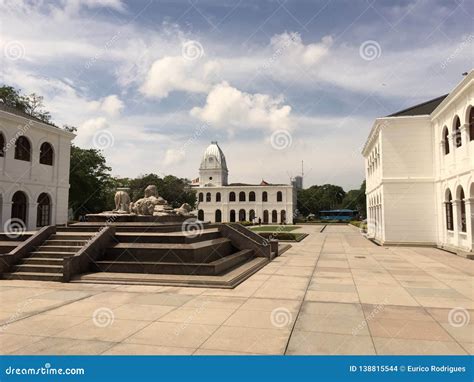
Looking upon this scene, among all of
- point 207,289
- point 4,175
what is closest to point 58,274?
point 207,289

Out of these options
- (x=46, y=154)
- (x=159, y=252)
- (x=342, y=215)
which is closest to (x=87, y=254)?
(x=159, y=252)

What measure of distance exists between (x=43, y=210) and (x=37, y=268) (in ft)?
57.1

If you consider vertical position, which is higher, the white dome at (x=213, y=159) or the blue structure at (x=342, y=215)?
the white dome at (x=213, y=159)

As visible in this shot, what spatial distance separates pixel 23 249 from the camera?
11.4 meters

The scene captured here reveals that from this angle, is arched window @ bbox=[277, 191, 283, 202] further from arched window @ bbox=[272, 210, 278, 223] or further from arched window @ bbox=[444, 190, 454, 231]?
arched window @ bbox=[444, 190, 454, 231]

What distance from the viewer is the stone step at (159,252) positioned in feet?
35.6

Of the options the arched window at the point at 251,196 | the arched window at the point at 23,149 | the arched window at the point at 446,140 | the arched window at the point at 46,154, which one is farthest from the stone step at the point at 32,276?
the arched window at the point at 251,196

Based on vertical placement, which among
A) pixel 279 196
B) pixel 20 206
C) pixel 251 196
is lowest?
pixel 20 206

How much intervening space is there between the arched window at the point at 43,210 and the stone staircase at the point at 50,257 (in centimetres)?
1447

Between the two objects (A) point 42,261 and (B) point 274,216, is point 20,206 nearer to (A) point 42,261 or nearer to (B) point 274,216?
(A) point 42,261

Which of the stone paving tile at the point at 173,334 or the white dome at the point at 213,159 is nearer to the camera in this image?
the stone paving tile at the point at 173,334

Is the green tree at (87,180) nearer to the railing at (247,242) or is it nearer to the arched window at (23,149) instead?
the arched window at (23,149)

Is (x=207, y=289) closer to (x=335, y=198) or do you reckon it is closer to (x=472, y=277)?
(x=472, y=277)

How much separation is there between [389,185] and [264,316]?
725 inches
